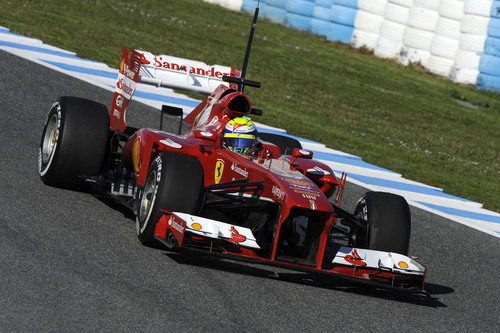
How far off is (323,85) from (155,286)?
1288 centimetres

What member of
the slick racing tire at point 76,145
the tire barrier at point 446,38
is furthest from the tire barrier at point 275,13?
the slick racing tire at point 76,145

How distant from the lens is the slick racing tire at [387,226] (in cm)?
680

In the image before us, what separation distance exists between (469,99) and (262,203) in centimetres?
1428

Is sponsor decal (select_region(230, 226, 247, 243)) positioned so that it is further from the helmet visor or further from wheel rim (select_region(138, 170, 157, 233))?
the helmet visor

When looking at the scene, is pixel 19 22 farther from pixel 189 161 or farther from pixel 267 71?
pixel 189 161

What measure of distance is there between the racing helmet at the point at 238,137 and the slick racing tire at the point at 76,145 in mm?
1167

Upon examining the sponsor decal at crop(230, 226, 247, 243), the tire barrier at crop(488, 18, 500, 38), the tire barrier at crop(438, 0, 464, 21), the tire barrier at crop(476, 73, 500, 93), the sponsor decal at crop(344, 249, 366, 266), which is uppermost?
the tire barrier at crop(438, 0, 464, 21)

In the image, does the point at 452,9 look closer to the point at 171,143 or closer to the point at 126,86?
the point at 126,86

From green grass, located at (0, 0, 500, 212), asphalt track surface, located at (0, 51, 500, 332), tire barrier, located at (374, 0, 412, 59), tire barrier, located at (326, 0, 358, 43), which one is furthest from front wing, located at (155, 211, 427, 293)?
tire barrier, located at (326, 0, 358, 43)

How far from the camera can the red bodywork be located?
6.21 meters

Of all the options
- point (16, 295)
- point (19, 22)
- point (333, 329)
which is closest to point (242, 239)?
point (333, 329)

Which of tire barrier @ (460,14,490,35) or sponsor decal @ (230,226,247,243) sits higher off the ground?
tire barrier @ (460,14,490,35)

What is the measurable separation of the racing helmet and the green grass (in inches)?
220

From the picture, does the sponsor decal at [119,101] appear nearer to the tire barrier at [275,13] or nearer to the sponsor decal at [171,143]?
the sponsor decal at [171,143]
